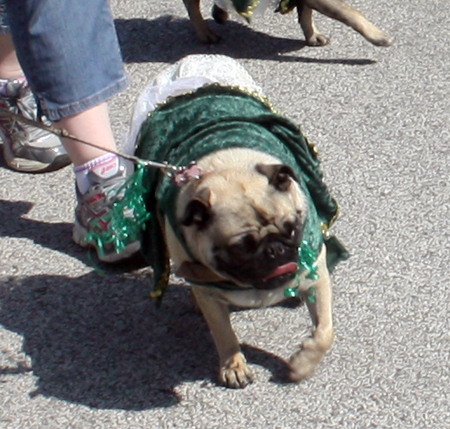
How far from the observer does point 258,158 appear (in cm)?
248

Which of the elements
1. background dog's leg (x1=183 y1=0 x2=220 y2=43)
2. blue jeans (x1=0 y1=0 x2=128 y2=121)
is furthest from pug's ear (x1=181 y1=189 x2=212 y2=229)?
background dog's leg (x1=183 y1=0 x2=220 y2=43)

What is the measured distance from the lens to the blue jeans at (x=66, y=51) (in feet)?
9.25

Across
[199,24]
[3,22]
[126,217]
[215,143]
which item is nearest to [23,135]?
[3,22]

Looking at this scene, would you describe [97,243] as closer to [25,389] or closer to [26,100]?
[25,389]

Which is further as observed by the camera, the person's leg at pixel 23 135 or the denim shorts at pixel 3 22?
the person's leg at pixel 23 135

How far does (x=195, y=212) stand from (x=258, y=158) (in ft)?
0.92

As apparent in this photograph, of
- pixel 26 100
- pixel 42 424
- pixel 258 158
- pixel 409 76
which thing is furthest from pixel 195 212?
pixel 409 76

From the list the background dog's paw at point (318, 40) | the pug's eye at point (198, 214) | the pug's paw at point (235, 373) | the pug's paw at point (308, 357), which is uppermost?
the pug's eye at point (198, 214)

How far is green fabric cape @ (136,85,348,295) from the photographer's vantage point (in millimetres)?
2514

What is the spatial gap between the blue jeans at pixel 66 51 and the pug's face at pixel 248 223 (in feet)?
2.31

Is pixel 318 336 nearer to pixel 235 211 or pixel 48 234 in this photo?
pixel 235 211

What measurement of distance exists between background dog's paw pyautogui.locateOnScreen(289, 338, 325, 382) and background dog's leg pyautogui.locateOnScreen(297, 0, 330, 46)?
7.08 ft

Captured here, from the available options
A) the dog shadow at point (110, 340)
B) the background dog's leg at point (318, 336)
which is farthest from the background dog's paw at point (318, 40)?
the background dog's leg at point (318, 336)

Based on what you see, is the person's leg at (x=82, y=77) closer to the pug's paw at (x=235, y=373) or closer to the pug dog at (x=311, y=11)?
the pug's paw at (x=235, y=373)
